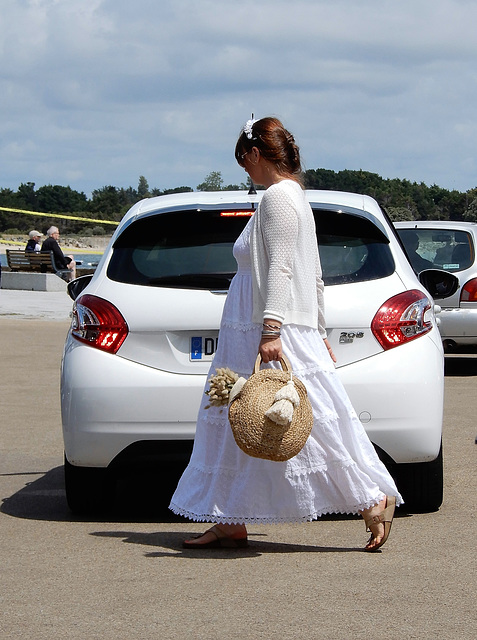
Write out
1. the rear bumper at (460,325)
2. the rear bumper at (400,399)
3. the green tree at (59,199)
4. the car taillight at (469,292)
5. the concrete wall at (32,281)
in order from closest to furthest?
the rear bumper at (400,399) → the rear bumper at (460,325) → the car taillight at (469,292) → the concrete wall at (32,281) → the green tree at (59,199)

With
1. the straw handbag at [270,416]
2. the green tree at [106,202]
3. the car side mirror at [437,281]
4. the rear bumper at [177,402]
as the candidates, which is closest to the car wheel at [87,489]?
the rear bumper at [177,402]

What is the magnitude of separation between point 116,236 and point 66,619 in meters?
2.41

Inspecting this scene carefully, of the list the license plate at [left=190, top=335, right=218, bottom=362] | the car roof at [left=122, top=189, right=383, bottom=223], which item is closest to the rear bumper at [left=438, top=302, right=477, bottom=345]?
the car roof at [left=122, top=189, right=383, bottom=223]

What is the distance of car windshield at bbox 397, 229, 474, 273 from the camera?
1361 centimetres

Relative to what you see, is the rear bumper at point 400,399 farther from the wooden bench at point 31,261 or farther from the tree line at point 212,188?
the wooden bench at point 31,261

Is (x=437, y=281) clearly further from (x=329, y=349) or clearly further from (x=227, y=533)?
(x=227, y=533)

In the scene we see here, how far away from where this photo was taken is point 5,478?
6.98 metres

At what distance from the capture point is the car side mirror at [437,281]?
279 inches

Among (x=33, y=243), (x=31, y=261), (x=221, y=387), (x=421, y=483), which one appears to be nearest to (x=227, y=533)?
A: (x=221, y=387)

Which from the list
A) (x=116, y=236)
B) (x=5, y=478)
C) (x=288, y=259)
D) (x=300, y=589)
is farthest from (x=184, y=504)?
(x=5, y=478)

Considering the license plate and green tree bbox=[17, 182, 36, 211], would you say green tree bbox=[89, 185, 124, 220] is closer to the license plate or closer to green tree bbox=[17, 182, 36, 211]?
green tree bbox=[17, 182, 36, 211]

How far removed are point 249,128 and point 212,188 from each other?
28.6ft

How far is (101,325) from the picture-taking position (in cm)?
554

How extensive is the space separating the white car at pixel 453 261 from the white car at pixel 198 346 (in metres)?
7.60
